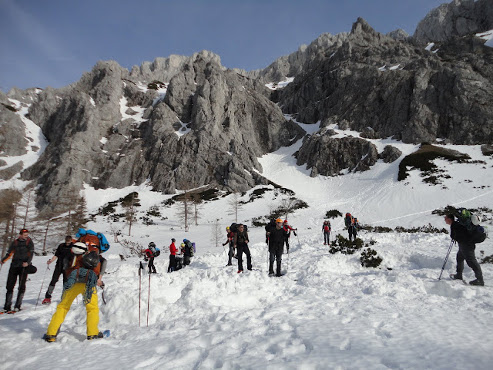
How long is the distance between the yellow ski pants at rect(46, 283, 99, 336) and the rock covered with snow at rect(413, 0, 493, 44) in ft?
435

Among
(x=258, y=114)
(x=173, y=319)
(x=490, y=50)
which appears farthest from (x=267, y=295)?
(x=490, y=50)

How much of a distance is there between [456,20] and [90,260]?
15835cm

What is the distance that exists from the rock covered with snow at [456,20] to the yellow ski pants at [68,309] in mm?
132607

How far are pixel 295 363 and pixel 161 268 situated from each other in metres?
12.2

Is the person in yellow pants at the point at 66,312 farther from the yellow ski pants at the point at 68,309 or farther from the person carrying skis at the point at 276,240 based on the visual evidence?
the person carrying skis at the point at 276,240

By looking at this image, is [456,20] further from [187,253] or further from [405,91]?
[187,253]

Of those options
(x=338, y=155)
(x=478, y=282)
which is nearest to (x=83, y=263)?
(x=478, y=282)

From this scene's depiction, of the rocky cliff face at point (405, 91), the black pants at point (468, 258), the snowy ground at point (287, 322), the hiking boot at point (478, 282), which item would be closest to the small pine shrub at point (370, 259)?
the snowy ground at point (287, 322)

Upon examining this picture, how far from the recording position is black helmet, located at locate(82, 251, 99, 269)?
4668mm

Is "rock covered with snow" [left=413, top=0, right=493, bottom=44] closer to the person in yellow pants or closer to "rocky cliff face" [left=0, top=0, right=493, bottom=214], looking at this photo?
"rocky cliff face" [left=0, top=0, right=493, bottom=214]

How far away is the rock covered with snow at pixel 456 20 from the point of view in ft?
323

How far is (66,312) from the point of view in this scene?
14.8 feet

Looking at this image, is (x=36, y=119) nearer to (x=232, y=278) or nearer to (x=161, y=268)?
(x=161, y=268)

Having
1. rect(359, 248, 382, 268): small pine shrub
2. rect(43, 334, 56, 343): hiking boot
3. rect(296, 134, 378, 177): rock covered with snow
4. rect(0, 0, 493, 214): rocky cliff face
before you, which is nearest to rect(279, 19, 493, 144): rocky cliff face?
rect(0, 0, 493, 214): rocky cliff face
